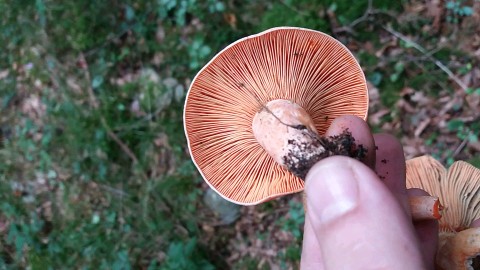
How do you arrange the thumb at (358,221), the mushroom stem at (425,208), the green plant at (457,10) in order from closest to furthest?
the thumb at (358,221) → the mushroom stem at (425,208) → the green plant at (457,10)

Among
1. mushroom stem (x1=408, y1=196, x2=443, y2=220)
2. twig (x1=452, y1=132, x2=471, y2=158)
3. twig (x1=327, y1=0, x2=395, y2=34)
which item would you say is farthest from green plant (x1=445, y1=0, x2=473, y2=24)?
mushroom stem (x1=408, y1=196, x2=443, y2=220)

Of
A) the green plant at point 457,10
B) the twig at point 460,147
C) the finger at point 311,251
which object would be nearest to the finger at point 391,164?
the finger at point 311,251

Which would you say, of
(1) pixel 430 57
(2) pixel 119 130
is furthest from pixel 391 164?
(2) pixel 119 130

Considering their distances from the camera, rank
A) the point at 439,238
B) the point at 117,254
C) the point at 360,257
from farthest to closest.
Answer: the point at 117,254
the point at 439,238
the point at 360,257

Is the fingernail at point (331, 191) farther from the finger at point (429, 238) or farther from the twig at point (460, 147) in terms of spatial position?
the twig at point (460, 147)

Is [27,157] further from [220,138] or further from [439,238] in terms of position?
[439,238]

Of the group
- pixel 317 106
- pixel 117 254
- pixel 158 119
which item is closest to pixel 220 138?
pixel 317 106

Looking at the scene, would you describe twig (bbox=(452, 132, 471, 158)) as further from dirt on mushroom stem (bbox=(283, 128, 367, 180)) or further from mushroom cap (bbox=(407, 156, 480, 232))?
dirt on mushroom stem (bbox=(283, 128, 367, 180))
